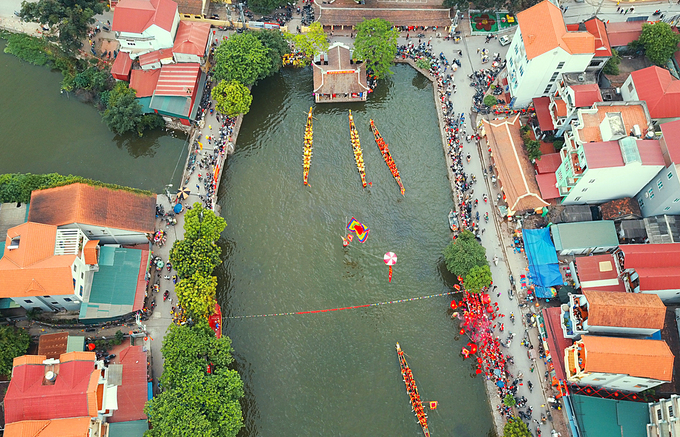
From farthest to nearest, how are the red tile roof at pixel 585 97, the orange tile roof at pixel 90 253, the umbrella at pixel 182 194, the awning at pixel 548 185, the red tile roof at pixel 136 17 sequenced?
the red tile roof at pixel 136 17 < the umbrella at pixel 182 194 < the awning at pixel 548 185 < the red tile roof at pixel 585 97 < the orange tile roof at pixel 90 253

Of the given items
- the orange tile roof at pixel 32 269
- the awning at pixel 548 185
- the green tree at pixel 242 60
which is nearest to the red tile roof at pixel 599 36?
the awning at pixel 548 185

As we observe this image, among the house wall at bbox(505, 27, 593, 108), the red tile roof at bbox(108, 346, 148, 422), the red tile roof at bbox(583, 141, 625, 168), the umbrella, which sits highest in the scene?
the house wall at bbox(505, 27, 593, 108)

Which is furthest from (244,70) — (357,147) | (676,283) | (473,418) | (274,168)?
(676,283)

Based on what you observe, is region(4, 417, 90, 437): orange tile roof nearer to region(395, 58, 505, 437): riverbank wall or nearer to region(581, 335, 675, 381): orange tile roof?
region(395, 58, 505, 437): riverbank wall

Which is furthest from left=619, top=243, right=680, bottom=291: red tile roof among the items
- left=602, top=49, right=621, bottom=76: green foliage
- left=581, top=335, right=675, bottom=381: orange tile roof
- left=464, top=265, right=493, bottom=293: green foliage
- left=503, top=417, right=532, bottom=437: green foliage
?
left=602, top=49, right=621, bottom=76: green foliage

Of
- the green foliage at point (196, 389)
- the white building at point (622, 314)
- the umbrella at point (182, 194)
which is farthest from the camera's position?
the umbrella at point (182, 194)

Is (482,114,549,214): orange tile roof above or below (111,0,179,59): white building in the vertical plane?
below

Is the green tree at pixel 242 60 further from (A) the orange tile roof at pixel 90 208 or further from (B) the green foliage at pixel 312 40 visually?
(A) the orange tile roof at pixel 90 208
